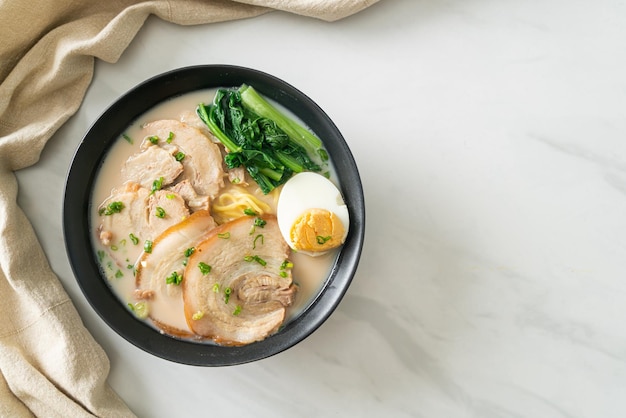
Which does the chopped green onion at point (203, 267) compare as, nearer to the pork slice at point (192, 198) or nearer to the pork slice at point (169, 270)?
the pork slice at point (169, 270)

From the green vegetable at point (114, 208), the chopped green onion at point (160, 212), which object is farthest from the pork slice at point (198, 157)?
the green vegetable at point (114, 208)

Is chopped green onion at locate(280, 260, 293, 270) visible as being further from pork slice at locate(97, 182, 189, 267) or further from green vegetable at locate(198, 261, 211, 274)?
pork slice at locate(97, 182, 189, 267)

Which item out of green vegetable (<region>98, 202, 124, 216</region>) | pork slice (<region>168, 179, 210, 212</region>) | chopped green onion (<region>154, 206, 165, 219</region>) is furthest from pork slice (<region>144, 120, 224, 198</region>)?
green vegetable (<region>98, 202, 124, 216</region>)

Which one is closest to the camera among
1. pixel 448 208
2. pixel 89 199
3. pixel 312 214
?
pixel 312 214

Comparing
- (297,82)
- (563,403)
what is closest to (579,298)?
(563,403)

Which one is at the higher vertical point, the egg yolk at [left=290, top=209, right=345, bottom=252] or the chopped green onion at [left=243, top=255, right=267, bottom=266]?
the egg yolk at [left=290, top=209, right=345, bottom=252]

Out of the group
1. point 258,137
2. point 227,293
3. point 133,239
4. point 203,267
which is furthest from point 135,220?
point 258,137

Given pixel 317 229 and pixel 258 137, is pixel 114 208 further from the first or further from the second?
pixel 317 229
